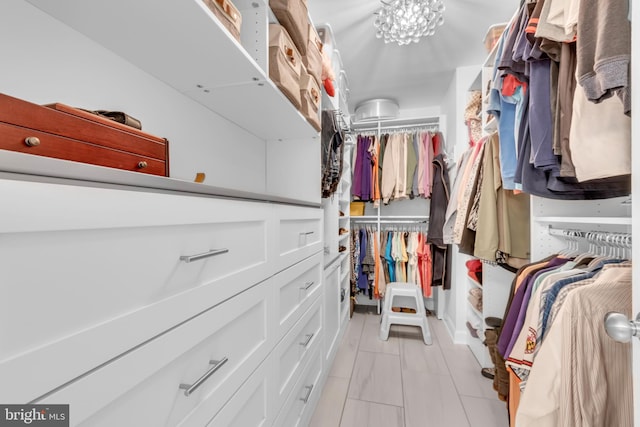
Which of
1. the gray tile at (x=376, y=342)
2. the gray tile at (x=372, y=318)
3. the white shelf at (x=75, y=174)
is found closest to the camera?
the white shelf at (x=75, y=174)

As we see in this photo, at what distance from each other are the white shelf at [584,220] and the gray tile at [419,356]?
1186 millimetres

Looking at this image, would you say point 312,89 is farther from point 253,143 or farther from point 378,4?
point 378,4

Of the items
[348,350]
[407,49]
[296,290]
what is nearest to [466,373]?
[348,350]

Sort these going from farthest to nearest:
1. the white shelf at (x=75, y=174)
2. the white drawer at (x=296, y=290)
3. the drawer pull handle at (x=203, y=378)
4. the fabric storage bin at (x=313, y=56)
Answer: the fabric storage bin at (x=313, y=56), the white drawer at (x=296, y=290), the drawer pull handle at (x=203, y=378), the white shelf at (x=75, y=174)

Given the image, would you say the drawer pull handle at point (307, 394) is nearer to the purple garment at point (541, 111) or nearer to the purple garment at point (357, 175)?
the purple garment at point (541, 111)

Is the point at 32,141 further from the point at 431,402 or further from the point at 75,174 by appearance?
the point at 431,402

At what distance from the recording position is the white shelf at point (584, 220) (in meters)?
0.77

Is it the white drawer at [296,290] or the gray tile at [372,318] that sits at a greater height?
the white drawer at [296,290]

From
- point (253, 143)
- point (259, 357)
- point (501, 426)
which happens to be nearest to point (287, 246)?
point (259, 357)

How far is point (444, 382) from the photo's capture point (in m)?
1.69

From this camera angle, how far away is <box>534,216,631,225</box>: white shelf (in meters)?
0.77

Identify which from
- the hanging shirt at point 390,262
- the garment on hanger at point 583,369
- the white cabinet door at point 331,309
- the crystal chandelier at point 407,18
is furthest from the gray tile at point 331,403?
the crystal chandelier at point 407,18

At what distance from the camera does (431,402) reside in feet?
4.95

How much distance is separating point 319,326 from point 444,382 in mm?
904
